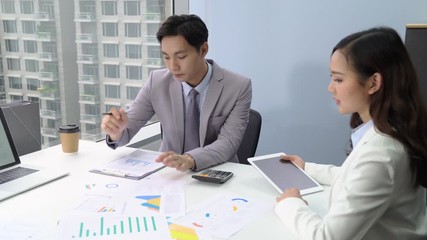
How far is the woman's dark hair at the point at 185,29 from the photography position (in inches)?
72.0

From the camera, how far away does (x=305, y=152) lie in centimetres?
279

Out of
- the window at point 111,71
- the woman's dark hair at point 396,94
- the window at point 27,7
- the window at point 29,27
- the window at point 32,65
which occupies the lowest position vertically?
the window at point 111,71

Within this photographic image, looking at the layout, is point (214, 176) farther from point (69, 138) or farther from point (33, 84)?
point (33, 84)

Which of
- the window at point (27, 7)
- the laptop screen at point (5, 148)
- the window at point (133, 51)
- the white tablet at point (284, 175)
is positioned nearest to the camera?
the white tablet at point (284, 175)

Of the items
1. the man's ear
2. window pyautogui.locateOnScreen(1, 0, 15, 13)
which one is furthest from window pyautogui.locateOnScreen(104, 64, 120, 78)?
the man's ear

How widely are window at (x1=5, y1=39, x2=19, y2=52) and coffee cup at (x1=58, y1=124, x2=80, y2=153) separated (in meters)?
0.56

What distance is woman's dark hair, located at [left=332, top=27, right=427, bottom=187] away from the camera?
1018 mm

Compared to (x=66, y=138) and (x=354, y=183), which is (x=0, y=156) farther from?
(x=354, y=183)

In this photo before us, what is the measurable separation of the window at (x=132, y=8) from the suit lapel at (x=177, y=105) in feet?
3.86

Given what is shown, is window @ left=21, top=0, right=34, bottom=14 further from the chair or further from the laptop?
the chair

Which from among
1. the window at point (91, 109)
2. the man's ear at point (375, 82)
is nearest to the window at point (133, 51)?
the window at point (91, 109)

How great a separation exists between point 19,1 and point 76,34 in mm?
448

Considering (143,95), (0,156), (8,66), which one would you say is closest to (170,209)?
(0,156)

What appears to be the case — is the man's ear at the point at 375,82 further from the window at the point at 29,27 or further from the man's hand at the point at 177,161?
the window at the point at 29,27
